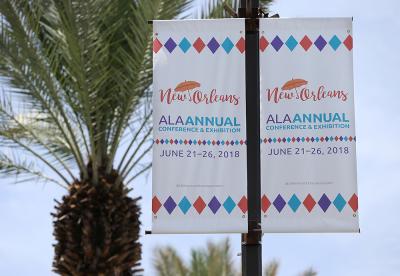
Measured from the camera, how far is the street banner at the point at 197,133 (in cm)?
798

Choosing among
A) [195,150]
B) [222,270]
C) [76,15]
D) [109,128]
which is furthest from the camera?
[222,270]

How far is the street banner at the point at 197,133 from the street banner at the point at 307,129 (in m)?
0.24

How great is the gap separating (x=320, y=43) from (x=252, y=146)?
1122 mm

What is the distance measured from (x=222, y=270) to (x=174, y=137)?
16459 millimetres

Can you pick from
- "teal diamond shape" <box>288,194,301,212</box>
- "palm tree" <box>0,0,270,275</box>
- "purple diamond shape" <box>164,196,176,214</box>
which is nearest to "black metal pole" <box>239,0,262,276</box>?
"teal diamond shape" <box>288,194,301,212</box>

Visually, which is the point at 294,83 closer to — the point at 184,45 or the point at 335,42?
the point at 335,42

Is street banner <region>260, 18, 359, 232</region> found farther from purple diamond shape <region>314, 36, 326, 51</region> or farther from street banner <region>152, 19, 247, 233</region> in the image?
street banner <region>152, 19, 247, 233</region>

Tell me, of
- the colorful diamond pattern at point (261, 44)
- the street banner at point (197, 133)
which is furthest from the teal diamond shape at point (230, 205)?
the colorful diamond pattern at point (261, 44)

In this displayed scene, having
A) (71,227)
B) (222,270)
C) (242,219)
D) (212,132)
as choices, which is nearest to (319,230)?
(242,219)

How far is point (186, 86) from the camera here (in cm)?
814

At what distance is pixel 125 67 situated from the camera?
614 inches

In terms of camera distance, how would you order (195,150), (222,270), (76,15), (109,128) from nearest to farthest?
(195,150) → (76,15) → (109,128) → (222,270)

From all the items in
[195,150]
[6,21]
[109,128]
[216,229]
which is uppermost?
[6,21]

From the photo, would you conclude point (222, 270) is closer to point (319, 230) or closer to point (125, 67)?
point (125, 67)
